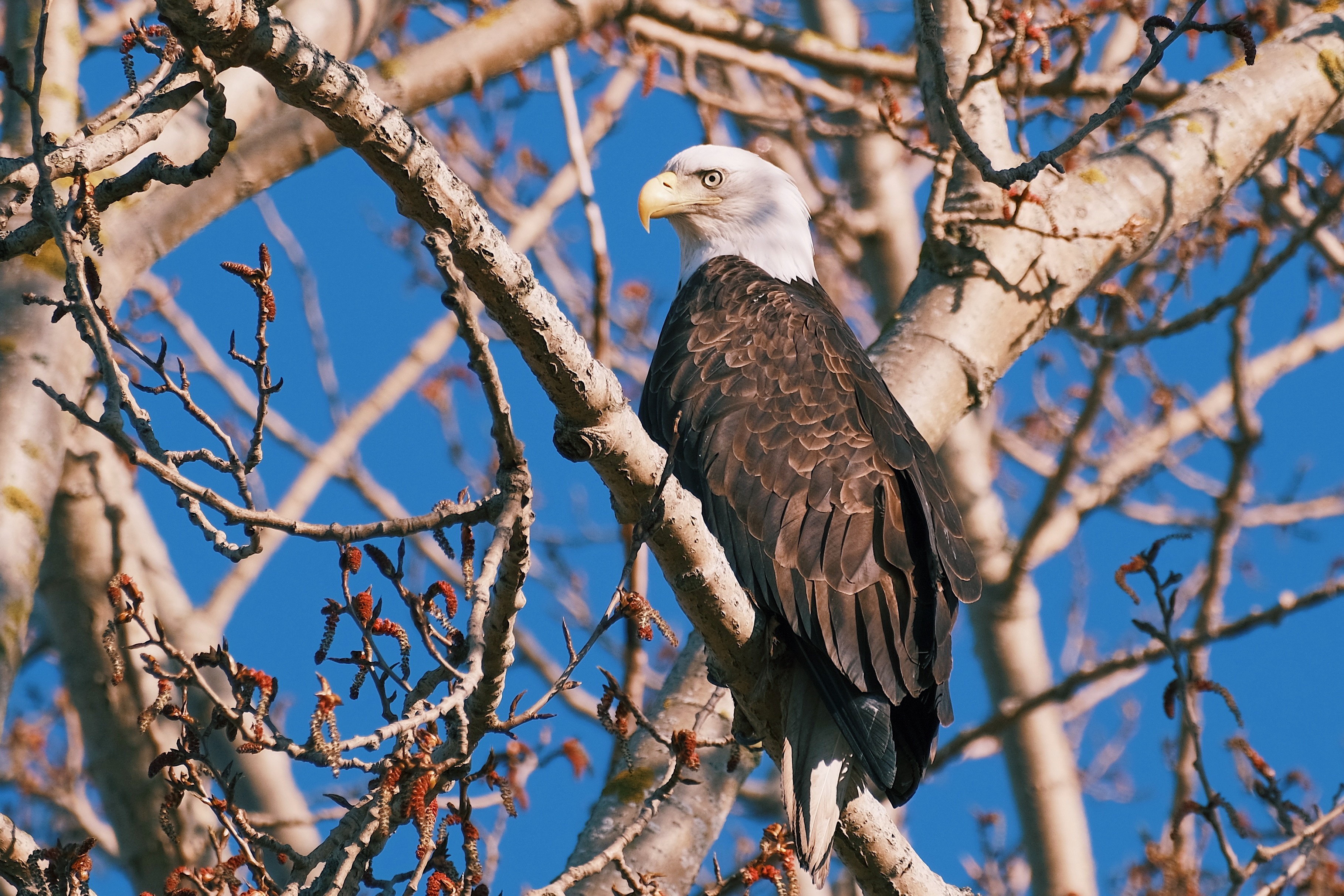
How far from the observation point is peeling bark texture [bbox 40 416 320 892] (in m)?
5.32

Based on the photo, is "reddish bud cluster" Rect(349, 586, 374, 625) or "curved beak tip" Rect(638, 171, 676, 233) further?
"curved beak tip" Rect(638, 171, 676, 233)

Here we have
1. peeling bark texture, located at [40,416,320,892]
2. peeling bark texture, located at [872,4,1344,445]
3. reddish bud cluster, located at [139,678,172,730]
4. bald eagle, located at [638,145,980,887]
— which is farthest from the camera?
peeling bark texture, located at [40,416,320,892]

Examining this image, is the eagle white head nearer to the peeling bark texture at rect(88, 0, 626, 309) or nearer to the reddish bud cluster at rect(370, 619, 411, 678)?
the peeling bark texture at rect(88, 0, 626, 309)

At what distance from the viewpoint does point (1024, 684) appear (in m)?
7.58

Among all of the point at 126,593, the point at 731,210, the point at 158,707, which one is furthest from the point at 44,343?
the point at 731,210

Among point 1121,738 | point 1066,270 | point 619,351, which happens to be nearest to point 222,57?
point 1066,270

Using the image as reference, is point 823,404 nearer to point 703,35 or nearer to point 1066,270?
point 1066,270

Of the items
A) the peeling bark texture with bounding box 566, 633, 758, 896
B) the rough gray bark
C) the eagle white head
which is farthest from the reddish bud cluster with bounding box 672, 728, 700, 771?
the rough gray bark

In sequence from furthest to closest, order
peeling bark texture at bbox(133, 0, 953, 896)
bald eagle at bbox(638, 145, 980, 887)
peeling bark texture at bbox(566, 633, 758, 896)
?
peeling bark texture at bbox(566, 633, 758, 896)
bald eagle at bbox(638, 145, 980, 887)
peeling bark texture at bbox(133, 0, 953, 896)

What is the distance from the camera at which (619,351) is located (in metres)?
10.2

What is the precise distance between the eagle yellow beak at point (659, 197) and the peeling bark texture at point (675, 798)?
6.39 ft

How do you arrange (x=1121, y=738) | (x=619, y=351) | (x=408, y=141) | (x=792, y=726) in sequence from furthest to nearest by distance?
(x=1121, y=738) < (x=619, y=351) < (x=792, y=726) < (x=408, y=141)

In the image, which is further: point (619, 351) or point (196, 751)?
point (619, 351)

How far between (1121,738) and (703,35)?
7.74 meters
